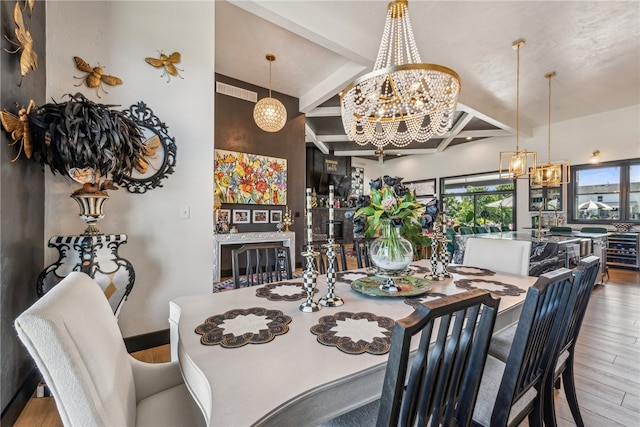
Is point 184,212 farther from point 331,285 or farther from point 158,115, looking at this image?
point 331,285

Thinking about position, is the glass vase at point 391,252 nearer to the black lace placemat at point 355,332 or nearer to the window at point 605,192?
the black lace placemat at point 355,332

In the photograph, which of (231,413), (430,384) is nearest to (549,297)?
(430,384)

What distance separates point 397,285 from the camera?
159cm

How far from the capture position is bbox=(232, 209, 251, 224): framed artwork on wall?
15.9 feet

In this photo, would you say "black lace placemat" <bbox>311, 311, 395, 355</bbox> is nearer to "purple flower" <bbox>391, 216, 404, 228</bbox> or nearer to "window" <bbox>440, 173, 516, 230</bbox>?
"purple flower" <bbox>391, 216, 404, 228</bbox>

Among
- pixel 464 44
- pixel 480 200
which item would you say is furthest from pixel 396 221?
pixel 480 200

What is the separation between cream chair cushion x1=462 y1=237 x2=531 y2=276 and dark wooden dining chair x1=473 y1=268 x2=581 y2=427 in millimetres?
1073

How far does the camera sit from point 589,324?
2.97 m

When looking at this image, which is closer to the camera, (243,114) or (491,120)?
(243,114)

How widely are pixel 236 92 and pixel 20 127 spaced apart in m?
3.57

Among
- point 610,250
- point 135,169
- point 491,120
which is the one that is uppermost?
point 491,120

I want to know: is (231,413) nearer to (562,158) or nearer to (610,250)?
(610,250)

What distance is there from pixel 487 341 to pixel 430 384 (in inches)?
8.6

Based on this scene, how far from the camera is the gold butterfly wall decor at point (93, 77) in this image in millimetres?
2090
